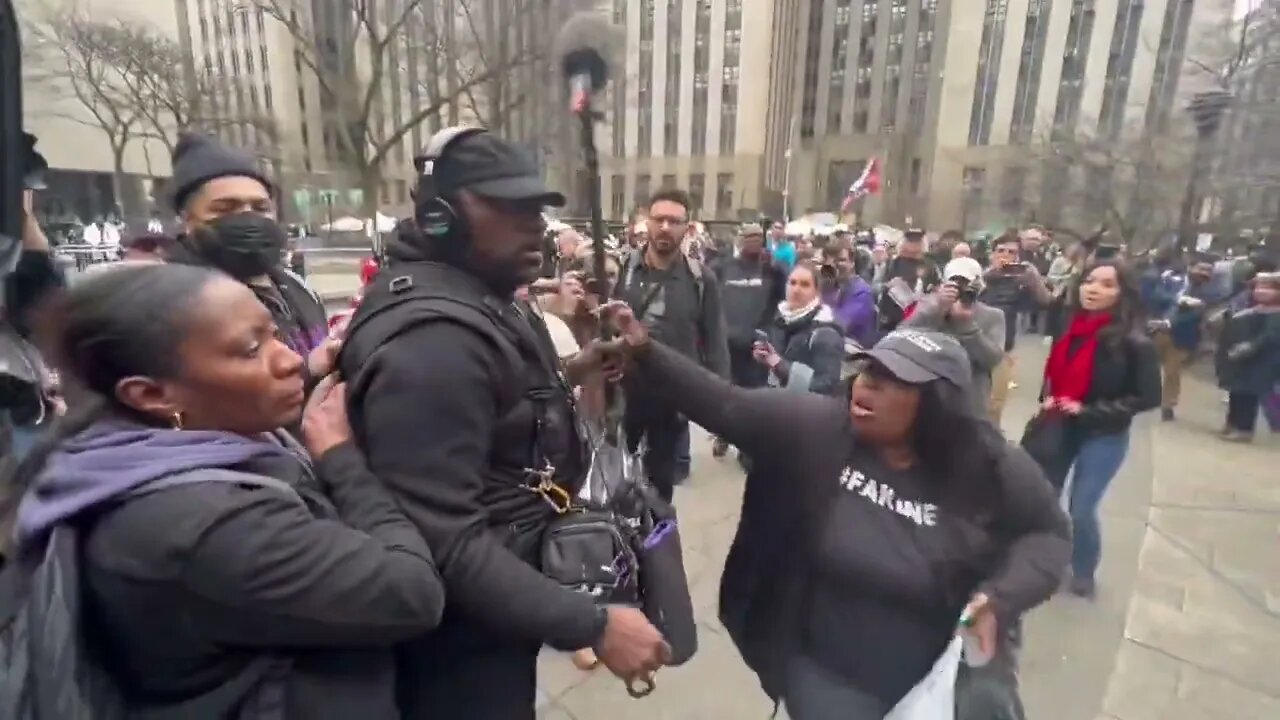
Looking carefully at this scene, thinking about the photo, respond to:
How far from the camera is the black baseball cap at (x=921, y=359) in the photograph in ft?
6.29

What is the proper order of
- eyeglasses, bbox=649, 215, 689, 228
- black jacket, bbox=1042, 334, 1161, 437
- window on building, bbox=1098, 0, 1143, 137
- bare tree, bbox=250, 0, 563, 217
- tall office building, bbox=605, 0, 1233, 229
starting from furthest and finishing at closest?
tall office building, bbox=605, 0, 1233, 229
window on building, bbox=1098, 0, 1143, 137
bare tree, bbox=250, 0, 563, 217
eyeglasses, bbox=649, 215, 689, 228
black jacket, bbox=1042, 334, 1161, 437

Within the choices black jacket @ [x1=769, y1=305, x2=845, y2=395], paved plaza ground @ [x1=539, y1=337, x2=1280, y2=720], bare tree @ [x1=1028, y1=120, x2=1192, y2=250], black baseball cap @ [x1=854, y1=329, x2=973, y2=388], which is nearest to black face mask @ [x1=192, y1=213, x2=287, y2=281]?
black baseball cap @ [x1=854, y1=329, x2=973, y2=388]

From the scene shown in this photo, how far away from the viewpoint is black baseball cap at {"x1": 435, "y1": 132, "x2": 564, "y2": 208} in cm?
150

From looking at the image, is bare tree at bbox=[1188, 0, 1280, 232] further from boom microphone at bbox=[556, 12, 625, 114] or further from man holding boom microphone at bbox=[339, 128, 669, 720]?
man holding boom microphone at bbox=[339, 128, 669, 720]

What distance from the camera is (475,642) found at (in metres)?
1.55

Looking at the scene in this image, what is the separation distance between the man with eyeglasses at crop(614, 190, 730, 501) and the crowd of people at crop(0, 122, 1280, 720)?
5.72ft

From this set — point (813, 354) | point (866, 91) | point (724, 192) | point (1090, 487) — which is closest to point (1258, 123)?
point (1090, 487)

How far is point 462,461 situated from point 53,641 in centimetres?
61

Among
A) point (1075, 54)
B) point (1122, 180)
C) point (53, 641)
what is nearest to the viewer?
point (53, 641)

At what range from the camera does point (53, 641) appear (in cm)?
96

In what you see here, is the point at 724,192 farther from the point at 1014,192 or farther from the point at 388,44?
the point at 388,44

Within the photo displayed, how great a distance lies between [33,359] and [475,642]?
1.46 m

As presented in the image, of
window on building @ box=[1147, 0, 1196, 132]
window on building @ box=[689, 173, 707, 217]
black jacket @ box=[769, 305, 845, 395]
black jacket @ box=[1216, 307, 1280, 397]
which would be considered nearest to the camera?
black jacket @ box=[769, 305, 845, 395]

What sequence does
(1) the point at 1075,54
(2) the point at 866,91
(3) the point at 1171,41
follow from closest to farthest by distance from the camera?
(3) the point at 1171,41 → (1) the point at 1075,54 → (2) the point at 866,91
